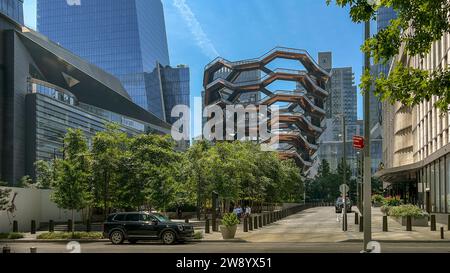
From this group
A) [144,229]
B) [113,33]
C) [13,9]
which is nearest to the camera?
[144,229]

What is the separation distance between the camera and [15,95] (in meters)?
102

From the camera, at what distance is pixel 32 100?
4151 inches

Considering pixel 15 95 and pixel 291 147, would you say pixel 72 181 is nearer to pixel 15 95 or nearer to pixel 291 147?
pixel 15 95

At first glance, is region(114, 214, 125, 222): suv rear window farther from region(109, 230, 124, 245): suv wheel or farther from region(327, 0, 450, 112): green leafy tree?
region(327, 0, 450, 112): green leafy tree

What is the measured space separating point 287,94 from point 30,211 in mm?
87341

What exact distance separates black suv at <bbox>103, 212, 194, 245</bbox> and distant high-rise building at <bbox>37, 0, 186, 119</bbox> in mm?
150370

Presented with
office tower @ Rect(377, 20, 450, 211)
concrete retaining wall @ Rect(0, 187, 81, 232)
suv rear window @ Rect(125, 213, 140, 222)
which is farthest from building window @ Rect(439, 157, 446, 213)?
concrete retaining wall @ Rect(0, 187, 81, 232)

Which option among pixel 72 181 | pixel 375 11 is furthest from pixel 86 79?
pixel 375 11

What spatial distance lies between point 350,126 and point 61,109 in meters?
99.4

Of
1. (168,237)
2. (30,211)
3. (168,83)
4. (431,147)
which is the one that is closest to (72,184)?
(168,237)

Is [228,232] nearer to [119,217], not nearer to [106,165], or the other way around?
[119,217]

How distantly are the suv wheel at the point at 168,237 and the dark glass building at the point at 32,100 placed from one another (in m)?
72.2

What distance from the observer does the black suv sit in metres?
25.1
